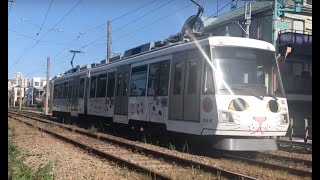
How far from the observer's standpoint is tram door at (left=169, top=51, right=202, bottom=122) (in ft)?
38.1

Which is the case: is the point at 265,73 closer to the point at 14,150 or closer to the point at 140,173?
the point at 140,173

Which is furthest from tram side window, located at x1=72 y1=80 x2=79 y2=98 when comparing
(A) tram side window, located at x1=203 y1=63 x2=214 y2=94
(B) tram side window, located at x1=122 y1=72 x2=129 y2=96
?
(A) tram side window, located at x1=203 y1=63 x2=214 y2=94

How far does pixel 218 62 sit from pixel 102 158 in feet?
13.3

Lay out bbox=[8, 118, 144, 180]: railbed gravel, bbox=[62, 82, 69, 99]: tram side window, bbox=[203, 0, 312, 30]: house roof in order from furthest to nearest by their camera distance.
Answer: bbox=[62, 82, 69, 99]: tram side window → bbox=[203, 0, 312, 30]: house roof → bbox=[8, 118, 144, 180]: railbed gravel

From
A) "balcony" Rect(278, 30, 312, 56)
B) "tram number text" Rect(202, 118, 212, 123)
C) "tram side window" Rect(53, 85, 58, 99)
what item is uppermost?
"balcony" Rect(278, 30, 312, 56)

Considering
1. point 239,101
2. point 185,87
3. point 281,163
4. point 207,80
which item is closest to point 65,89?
point 185,87

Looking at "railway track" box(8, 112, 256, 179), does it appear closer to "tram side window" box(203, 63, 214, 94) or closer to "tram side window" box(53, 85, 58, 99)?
"tram side window" box(203, 63, 214, 94)

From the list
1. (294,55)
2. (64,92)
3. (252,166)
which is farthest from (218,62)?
(64,92)

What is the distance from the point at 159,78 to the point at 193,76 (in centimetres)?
239

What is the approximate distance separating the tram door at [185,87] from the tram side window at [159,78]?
1.52 feet

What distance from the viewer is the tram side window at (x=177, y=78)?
12.6 meters

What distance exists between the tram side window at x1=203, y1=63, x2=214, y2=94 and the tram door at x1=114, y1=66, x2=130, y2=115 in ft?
20.1

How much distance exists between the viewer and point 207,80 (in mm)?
11234

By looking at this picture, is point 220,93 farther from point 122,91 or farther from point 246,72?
point 122,91
